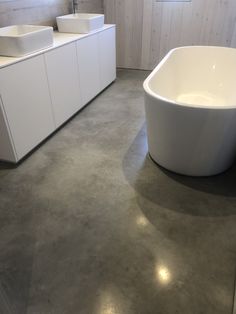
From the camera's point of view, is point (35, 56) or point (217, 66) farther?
point (217, 66)

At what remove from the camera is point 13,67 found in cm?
194

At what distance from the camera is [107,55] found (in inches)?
143

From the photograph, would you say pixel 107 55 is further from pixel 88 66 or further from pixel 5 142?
pixel 5 142

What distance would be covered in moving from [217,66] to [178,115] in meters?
1.94

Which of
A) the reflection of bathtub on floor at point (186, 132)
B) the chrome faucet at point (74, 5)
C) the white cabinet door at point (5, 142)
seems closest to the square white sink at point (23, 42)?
the white cabinet door at point (5, 142)

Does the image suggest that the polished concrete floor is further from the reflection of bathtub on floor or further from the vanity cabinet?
the vanity cabinet

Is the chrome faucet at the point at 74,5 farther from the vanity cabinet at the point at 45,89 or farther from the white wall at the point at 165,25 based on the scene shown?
the white wall at the point at 165,25

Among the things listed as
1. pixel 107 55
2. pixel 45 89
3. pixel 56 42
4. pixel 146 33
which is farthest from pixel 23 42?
pixel 146 33

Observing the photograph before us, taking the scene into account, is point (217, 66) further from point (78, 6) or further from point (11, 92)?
point (11, 92)

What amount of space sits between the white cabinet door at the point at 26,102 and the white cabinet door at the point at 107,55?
1361 mm

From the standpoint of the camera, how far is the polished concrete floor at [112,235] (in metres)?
1.30

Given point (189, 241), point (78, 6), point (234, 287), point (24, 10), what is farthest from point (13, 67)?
point (78, 6)

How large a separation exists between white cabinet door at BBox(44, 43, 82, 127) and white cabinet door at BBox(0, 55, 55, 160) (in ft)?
0.36

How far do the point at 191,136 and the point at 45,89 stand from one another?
1415mm
